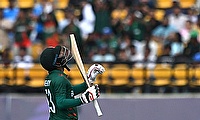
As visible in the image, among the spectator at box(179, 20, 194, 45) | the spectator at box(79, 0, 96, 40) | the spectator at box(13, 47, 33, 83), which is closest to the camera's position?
the spectator at box(13, 47, 33, 83)

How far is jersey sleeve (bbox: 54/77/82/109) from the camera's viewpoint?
6449 millimetres

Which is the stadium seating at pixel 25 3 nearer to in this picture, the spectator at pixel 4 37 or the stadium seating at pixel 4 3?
the stadium seating at pixel 4 3

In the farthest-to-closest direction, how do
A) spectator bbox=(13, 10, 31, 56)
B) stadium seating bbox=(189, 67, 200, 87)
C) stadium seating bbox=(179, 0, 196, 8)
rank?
stadium seating bbox=(179, 0, 196, 8)
spectator bbox=(13, 10, 31, 56)
stadium seating bbox=(189, 67, 200, 87)

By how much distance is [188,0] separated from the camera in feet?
46.4

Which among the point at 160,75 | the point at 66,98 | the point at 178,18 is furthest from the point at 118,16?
the point at 66,98

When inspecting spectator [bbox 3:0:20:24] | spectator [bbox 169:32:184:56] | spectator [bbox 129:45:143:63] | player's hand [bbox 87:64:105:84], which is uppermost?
spectator [bbox 3:0:20:24]

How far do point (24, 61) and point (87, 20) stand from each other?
83.0 inches

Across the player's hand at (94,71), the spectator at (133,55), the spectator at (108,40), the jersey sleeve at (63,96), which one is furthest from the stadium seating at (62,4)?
the jersey sleeve at (63,96)

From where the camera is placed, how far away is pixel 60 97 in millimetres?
6492

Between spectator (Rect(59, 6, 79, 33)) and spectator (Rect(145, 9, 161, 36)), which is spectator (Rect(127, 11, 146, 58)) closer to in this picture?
spectator (Rect(145, 9, 161, 36))

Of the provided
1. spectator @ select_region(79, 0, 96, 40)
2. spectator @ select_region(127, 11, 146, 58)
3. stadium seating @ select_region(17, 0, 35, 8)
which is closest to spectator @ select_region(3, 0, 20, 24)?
A: stadium seating @ select_region(17, 0, 35, 8)

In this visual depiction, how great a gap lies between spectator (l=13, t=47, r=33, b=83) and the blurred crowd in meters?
0.05

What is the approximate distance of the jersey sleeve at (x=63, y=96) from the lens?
645cm

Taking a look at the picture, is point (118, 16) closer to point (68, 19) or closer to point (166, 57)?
point (68, 19)
